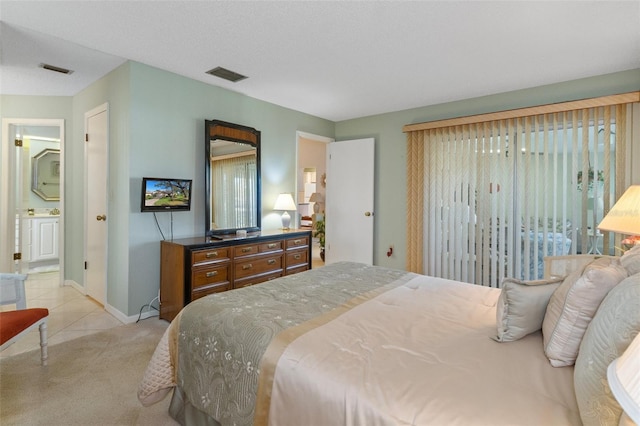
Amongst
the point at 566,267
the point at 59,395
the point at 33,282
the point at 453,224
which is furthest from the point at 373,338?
the point at 33,282

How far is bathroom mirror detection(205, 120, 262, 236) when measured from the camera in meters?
3.68

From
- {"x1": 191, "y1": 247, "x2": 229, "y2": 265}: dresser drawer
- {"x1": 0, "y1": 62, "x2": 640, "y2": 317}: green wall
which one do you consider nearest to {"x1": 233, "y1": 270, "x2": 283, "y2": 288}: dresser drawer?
{"x1": 191, "y1": 247, "x2": 229, "y2": 265}: dresser drawer

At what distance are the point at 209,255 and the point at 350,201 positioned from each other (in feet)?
8.43

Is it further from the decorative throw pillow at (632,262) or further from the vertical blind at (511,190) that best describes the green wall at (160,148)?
the decorative throw pillow at (632,262)

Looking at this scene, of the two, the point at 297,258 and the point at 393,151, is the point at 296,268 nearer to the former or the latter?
the point at 297,258

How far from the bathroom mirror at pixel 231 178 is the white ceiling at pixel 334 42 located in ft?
1.86

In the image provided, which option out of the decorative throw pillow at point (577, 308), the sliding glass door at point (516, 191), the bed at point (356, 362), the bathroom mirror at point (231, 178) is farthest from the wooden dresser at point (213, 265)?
the decorative throw pillow at point (577, 308)

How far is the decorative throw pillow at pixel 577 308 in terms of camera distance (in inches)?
42.2

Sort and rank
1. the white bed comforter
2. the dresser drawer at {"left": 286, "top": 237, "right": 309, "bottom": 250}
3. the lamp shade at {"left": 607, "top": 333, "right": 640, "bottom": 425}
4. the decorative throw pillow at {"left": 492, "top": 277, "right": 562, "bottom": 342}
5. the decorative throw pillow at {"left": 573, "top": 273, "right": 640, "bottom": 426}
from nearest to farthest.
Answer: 1. the lamp shade at {"left": 607, "top": 333, "right": 640, "bottom": 425}
2. the decorative throw pillow at {"left": 573, "top": 273, "right": 640, "bottom": 426}
3. the white bed comforter
4. the decorative throw pillow at {"left": 492, "top": 277, "right": 562, "bottom": 342}
5. the dresser drawer at {"left": 286, "top": 237, "right": 309, "bottom": 250}

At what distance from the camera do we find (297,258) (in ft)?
13.5

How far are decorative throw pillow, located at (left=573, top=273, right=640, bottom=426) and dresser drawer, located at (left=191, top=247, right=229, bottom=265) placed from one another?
2.81 meters

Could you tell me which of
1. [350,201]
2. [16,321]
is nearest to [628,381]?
[16,321]

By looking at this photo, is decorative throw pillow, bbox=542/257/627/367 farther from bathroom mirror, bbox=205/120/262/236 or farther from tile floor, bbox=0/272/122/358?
tile floor, bbox=0/272/122/358

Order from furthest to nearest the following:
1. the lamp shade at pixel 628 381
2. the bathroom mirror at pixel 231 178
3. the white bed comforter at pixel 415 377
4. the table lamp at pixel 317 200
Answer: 1. the table lamp at pixel 317 200
2. the bathroom mirror at pixel 231 178
3. the white bed comforter at pixel 415 377
4. the lamp shade at pixel 628 381
